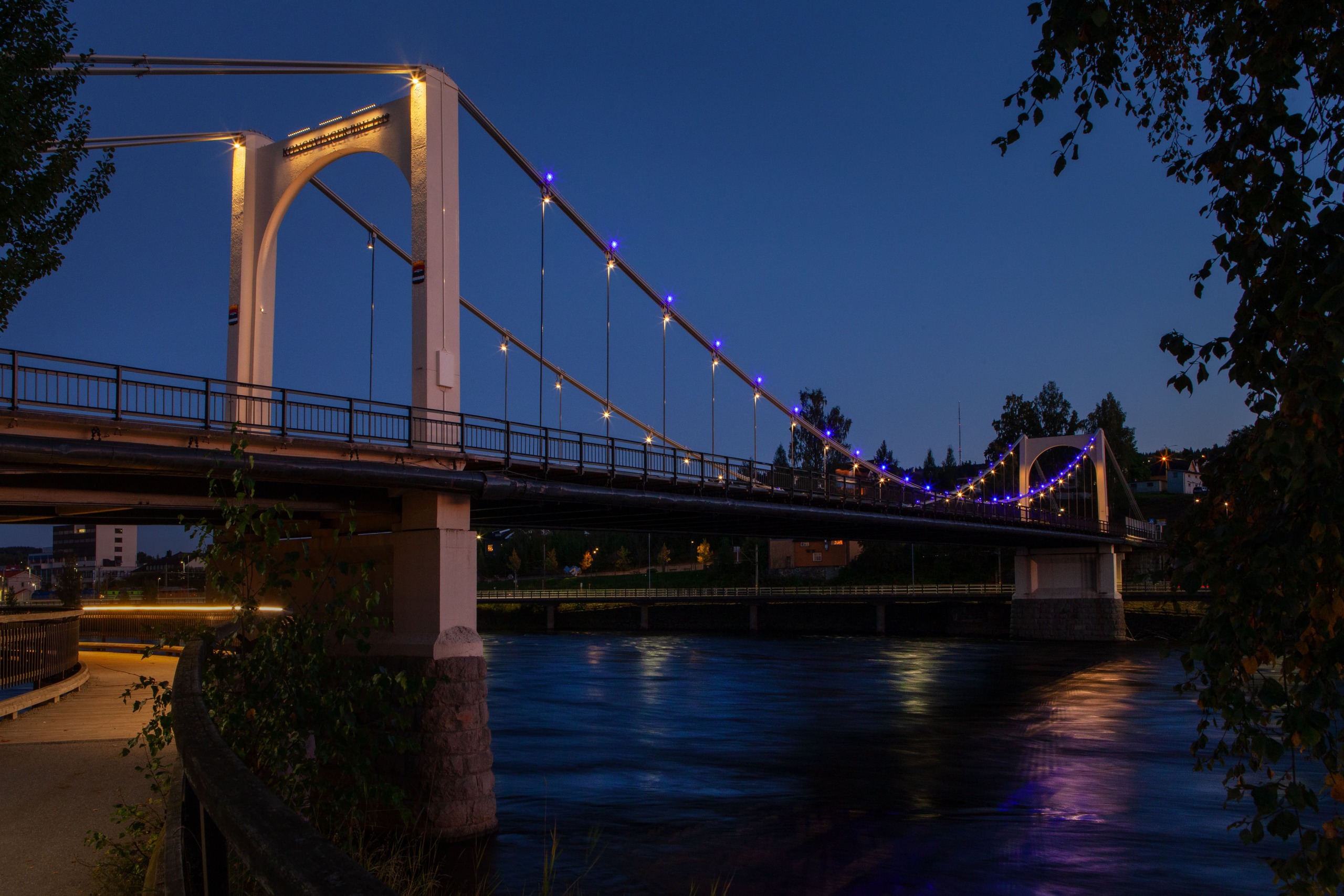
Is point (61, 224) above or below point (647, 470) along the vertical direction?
above

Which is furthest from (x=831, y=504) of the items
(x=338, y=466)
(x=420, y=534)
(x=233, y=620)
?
(x=233, y=620)

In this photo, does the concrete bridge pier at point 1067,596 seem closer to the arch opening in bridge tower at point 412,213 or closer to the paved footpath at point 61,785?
the arch opening in bridge tower at point 412,213

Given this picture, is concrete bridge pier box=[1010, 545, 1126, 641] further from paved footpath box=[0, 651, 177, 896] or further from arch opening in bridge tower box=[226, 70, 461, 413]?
paved footpath box=[0, 651, 177, 896]

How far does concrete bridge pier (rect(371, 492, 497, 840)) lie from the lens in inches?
657

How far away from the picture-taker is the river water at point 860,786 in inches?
616

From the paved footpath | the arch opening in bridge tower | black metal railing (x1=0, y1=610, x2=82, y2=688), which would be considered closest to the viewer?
the paved footpath

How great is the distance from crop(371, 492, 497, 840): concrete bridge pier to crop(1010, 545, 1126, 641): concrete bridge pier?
2202 inches

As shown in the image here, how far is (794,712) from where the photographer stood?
33531 mm

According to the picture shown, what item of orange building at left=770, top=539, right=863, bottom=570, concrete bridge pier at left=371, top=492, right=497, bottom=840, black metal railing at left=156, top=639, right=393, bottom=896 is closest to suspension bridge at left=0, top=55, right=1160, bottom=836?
concrete bridge pier at left=371, top=492, right=497, bottom=840

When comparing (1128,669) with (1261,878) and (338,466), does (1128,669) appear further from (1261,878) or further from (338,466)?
(338,466)

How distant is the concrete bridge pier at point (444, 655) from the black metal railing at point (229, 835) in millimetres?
13265

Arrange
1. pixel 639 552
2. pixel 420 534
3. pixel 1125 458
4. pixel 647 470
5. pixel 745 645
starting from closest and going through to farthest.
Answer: pixel 420 534 → pixel 647 470 → pixel 745 645 → pixel 1125 458 → pixel 639 552

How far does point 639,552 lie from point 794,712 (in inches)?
4018

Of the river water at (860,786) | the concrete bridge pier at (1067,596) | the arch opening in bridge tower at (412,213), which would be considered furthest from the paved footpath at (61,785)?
the concrete bridge pier at (1067,596)
